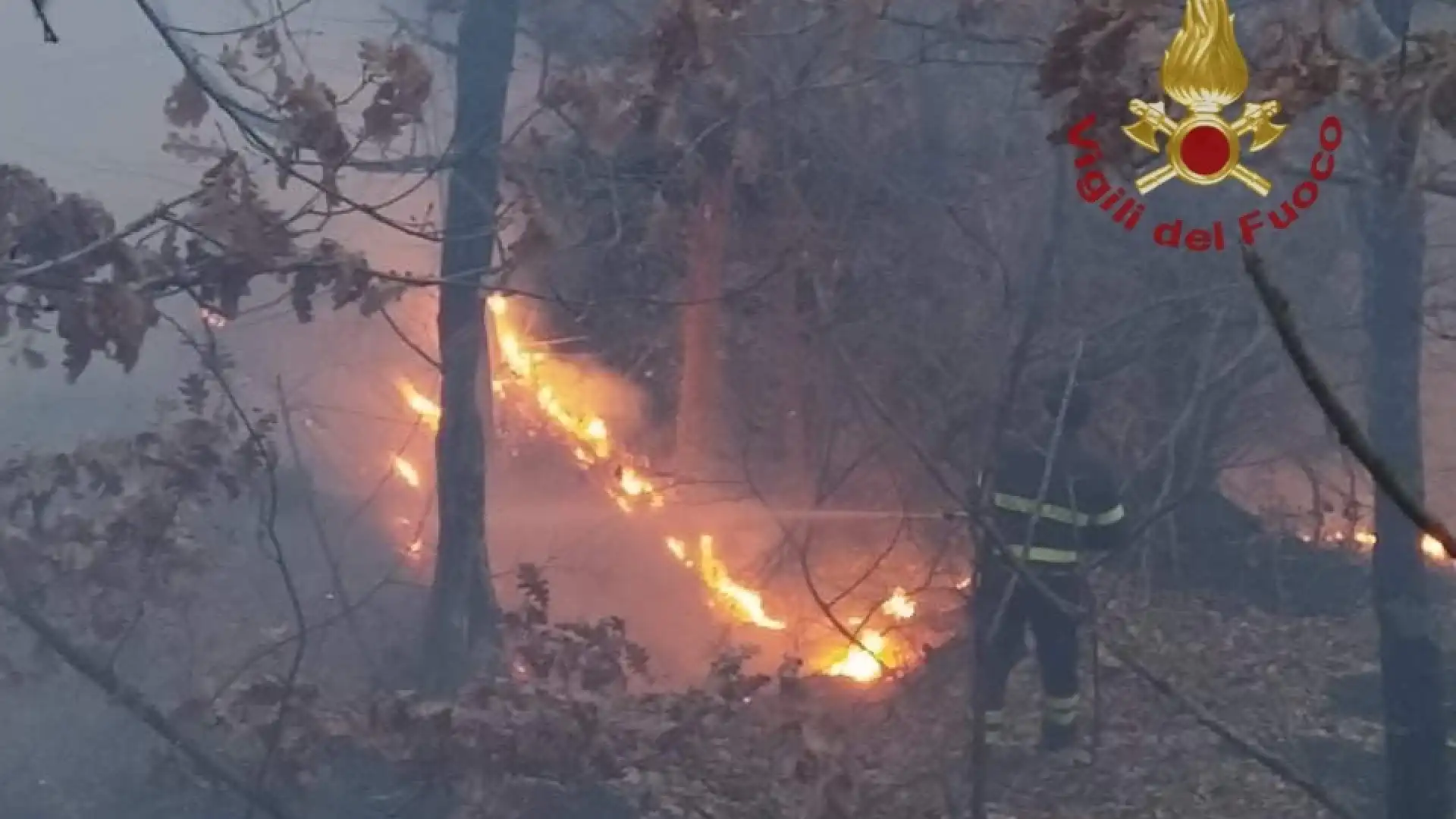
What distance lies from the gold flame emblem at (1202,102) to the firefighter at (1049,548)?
220 cm

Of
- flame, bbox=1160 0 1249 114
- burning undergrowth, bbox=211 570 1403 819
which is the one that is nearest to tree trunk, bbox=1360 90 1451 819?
burning undergrowth, bbox=211 570 1403 819

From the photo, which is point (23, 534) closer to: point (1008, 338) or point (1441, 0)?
point (1008, 338)

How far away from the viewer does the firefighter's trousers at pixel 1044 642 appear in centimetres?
593

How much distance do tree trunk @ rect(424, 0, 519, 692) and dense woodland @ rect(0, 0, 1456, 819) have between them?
23 millimetres

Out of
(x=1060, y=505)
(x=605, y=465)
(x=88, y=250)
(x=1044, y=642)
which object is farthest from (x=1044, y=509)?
(x=605, y=465)

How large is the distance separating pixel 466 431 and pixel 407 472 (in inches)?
43.0

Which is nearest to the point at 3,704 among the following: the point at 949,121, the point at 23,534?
the point at 23,534

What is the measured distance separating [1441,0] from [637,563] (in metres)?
4.92

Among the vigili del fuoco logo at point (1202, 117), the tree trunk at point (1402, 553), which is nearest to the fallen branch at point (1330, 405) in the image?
the vigili del fuoco logo at point (1202, 117)

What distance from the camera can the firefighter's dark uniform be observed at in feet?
19.0

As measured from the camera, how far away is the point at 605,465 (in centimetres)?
893

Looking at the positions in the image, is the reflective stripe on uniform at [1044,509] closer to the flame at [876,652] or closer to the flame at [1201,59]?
the flame at [876,652]

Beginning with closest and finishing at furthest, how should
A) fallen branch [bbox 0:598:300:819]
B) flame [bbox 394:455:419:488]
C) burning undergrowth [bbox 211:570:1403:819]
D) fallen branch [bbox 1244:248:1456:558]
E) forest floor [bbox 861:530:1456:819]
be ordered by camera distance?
1. fallen branch [bbox 1244:248:1456:558]
2. fallen branch [bbox 0:598:300:819]
3. burning undergrowth [bbox 211:570:1403:819]
4. forest floor [bbox 861:530:1456:819]
5. flame [bbox 394:455:419:488]

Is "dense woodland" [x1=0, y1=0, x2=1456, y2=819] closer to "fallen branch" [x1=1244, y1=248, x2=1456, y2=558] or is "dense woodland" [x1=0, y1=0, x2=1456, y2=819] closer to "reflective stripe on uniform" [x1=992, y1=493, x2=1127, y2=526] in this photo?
"reflective stripe on uniform" [x1=992, y1=493, x2=1127, y2=526]
